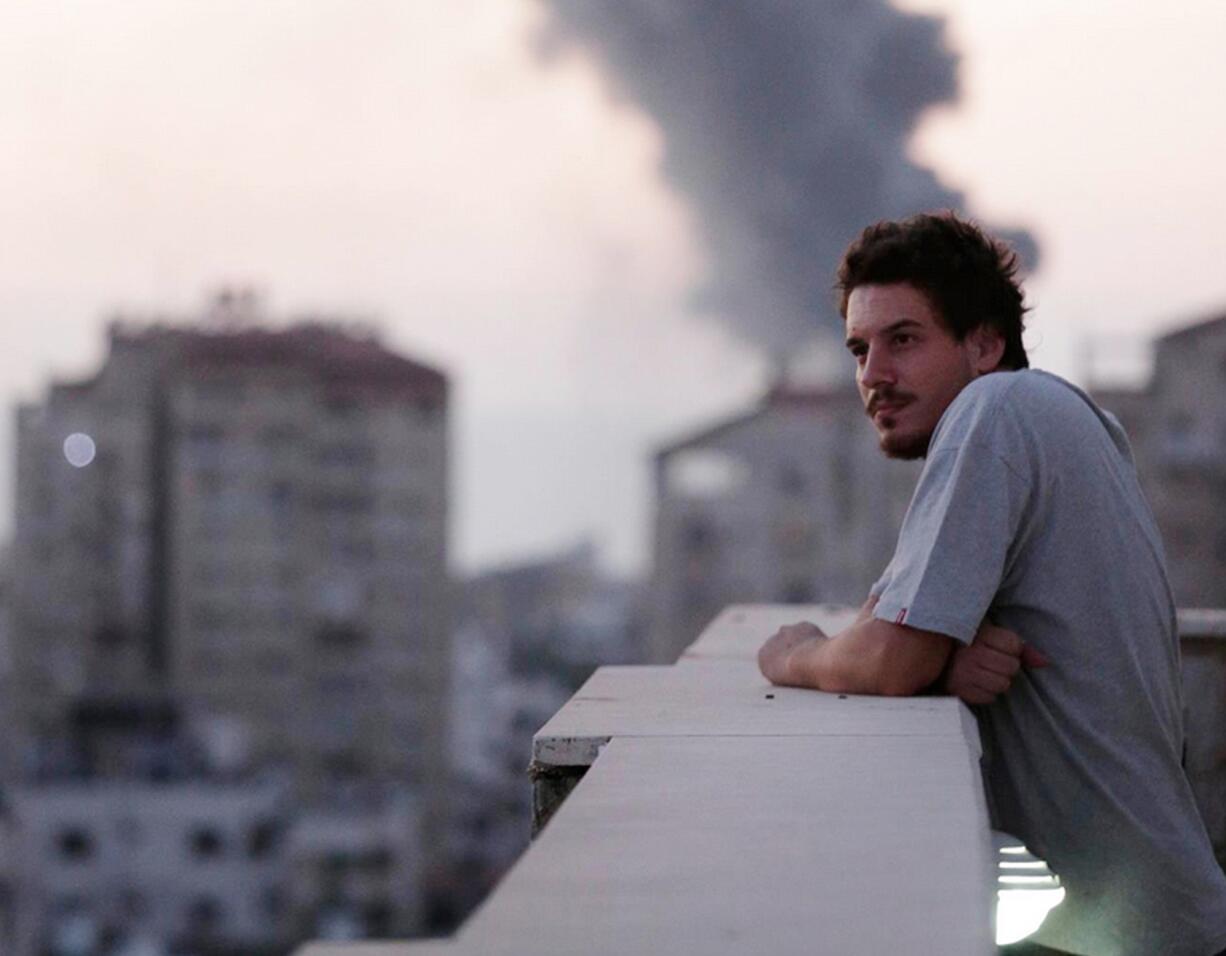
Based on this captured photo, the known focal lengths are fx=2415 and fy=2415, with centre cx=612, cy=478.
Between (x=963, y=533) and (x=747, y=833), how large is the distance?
840 mm

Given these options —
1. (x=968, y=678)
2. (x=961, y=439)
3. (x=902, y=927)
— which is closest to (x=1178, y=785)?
(x=968, y=678)

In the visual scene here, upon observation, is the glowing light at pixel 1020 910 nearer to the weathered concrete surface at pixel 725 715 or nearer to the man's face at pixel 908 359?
the weathered concrete surface at pixel 725 715

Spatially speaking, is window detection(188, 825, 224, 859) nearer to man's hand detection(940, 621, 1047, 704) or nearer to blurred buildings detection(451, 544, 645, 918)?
blurred buildings detection(451, 544, 645, 918)

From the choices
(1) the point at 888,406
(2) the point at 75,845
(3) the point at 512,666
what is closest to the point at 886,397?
(1) the point at 888,406

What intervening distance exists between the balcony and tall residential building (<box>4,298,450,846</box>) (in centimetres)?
6898

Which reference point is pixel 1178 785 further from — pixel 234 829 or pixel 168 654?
pixel 168 654

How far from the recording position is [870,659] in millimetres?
3383

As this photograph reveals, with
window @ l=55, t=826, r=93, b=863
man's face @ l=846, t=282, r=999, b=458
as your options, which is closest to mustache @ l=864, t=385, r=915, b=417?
man's face @ l=846, t=282, r=999, b=458

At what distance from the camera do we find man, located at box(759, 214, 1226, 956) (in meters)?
3.18

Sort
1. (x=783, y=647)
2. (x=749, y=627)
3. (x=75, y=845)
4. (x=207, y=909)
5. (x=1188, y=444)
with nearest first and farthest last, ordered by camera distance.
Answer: (x=783, y=647), (x=749, y=627), (x=1188, y=444), (x=207, y=909), (x=75, y=845)

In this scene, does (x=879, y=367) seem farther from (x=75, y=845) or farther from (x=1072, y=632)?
(x=75, y=845)

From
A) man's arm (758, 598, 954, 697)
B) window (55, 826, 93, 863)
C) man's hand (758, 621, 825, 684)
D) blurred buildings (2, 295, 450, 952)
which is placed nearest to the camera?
man's arm (758, 598, 954, 697)

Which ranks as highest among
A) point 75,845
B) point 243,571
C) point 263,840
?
point 243,571

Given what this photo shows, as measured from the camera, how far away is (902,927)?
2.05m
